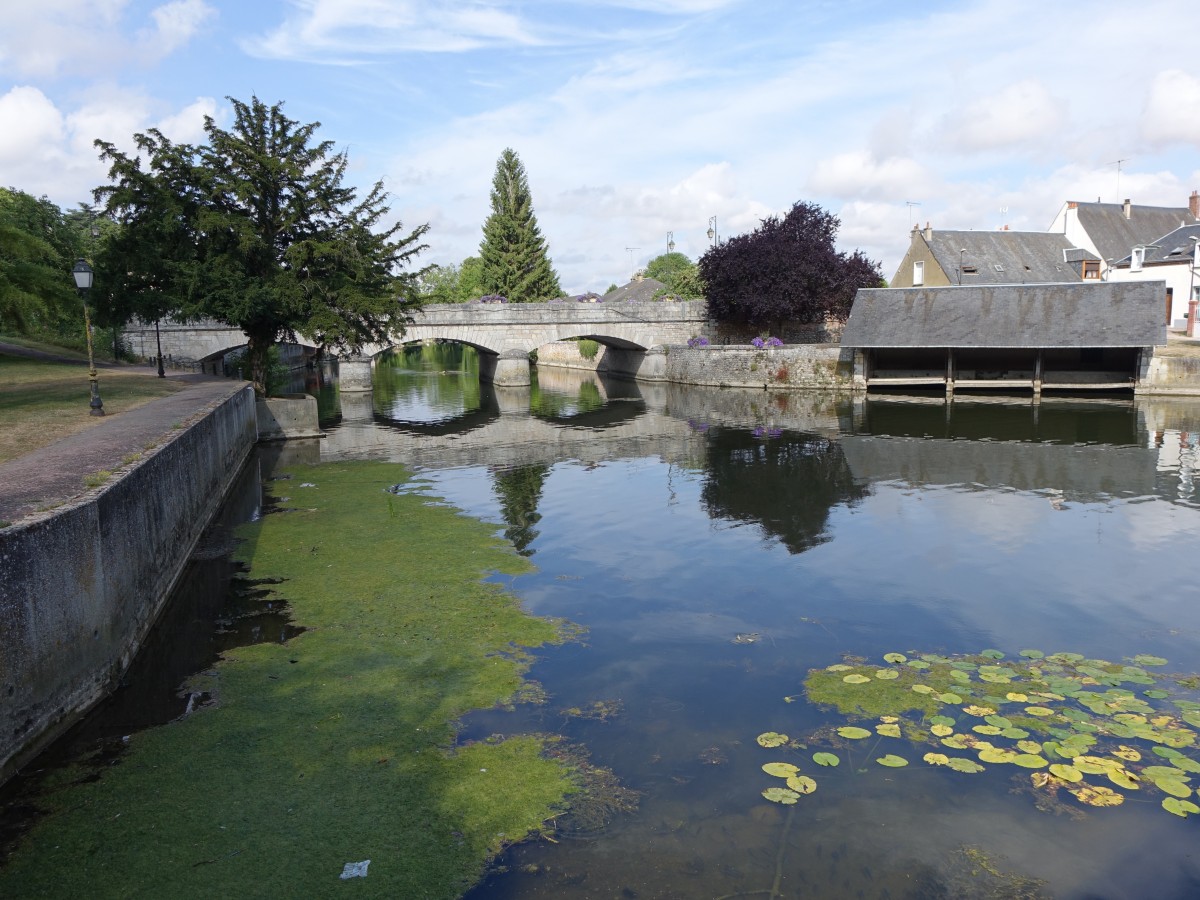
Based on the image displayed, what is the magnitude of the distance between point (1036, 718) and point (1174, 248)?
5230 centimetres

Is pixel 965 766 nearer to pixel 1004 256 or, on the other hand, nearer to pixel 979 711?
pixel 979 711

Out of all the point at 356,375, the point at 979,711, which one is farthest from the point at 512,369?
the point at 979,711

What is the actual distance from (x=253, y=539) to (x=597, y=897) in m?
11.8

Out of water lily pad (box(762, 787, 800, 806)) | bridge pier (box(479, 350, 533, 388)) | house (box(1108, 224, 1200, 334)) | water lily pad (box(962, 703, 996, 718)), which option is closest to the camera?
water lily pad (box(762, 787, 800, 806))

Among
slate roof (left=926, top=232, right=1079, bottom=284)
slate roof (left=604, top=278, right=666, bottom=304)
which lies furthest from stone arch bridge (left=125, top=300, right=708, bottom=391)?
slate roof (left=604, top=278, right=666, bottom=304)

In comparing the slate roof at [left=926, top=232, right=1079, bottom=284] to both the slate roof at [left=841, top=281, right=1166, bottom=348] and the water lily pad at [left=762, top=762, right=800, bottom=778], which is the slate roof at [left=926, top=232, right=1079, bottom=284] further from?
the water lily pad at [left=762, top=762, right=800, bottom=778]

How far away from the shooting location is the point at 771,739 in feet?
27.2

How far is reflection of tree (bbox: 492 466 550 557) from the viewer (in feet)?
53.2

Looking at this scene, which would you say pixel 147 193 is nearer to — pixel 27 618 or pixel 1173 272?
pixel 27 618

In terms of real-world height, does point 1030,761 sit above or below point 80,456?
below

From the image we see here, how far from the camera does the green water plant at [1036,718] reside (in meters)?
7.50

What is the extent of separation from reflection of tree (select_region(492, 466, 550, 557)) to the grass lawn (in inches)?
322

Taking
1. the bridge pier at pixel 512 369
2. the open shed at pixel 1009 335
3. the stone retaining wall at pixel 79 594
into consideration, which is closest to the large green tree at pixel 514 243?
the bridge pier at pixel 512 369

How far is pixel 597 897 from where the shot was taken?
240 inches
